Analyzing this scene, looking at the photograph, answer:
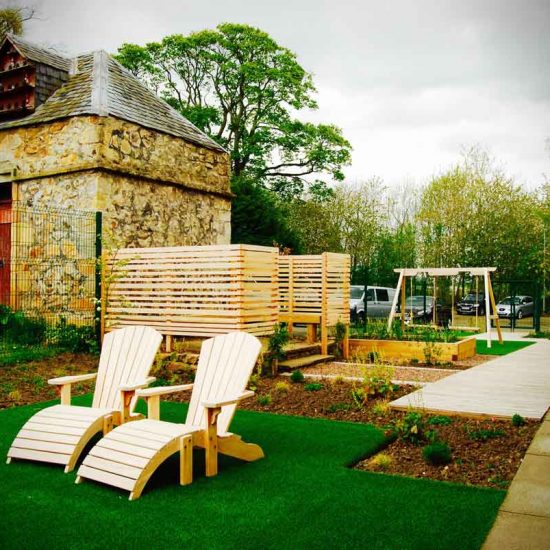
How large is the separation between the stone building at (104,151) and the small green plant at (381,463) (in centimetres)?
877

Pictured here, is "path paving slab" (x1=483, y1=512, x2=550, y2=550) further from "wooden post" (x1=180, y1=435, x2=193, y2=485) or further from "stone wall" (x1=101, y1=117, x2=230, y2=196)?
"stone wall" (x1=101, y1=117, x2=230, y2=196)

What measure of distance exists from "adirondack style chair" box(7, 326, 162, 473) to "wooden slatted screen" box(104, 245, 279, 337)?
139 inches

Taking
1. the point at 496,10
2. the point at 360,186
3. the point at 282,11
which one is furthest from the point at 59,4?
the point at 360,186

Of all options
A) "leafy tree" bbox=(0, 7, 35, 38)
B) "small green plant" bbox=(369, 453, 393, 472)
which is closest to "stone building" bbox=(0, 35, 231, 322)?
"leafy tree" bbox=(0, 7, 35, 38)

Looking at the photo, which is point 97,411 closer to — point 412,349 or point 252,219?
point 412,349

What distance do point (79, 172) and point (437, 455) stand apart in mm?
9873

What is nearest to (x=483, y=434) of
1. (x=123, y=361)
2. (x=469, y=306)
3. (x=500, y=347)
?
(x=123, y=361)

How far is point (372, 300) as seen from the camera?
22.8m

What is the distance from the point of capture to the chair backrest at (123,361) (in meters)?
5.66

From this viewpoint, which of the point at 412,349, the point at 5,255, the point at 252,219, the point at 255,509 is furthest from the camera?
the point at 252,219

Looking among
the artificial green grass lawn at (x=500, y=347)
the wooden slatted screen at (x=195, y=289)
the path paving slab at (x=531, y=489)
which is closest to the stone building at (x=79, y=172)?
the wooden slatted screen at (x=195, y=289)

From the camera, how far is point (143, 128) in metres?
13.5

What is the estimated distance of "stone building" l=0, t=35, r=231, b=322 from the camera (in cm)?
1220

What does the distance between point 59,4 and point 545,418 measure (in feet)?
54.8
